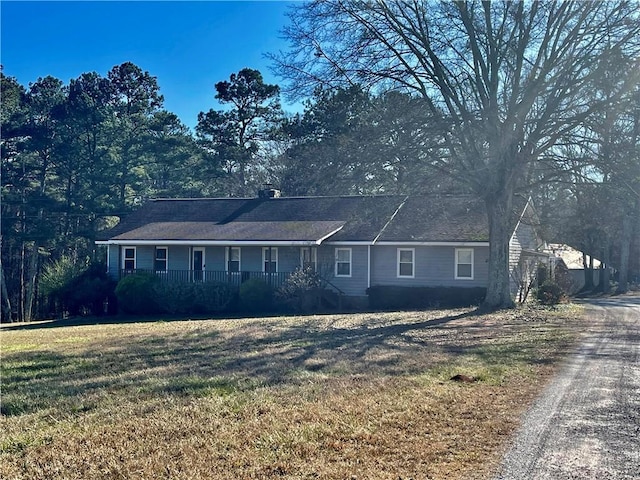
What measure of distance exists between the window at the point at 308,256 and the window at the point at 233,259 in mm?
3188

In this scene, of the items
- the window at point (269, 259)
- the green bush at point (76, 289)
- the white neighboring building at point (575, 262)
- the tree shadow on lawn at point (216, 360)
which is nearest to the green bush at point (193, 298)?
the window at point (269, 259)

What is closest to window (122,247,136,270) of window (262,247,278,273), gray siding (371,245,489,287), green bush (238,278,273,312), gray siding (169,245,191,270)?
gray siding (169,245,191,270)

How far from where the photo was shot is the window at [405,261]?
2602 centimetres

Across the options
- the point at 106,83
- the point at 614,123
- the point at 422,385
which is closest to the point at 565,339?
the point at 422,385

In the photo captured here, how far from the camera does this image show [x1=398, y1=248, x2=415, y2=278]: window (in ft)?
85.4

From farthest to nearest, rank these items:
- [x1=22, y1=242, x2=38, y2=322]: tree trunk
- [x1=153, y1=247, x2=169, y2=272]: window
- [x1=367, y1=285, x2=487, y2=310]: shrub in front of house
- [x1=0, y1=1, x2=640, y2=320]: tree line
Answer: [x1=22, y1=242, x2=38, y2=322]: tree trunk < [x1=153, y1=247, x2=169, y2=272]: window < [x1=367, y1=285, x2=487, y2=310]: shrub in front of house < [x1=0, y1=1, x2=640, y2=320]: tree line

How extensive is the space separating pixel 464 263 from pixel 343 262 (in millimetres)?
5086

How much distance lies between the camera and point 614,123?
17.4 m

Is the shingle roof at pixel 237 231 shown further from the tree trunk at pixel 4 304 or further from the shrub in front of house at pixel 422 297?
the tree trunk at pixel 4 304

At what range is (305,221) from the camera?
94.9 ft

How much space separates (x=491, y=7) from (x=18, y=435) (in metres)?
17.4

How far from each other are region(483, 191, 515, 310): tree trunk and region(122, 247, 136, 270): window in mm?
16886

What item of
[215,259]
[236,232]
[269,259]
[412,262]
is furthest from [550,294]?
[215,259]

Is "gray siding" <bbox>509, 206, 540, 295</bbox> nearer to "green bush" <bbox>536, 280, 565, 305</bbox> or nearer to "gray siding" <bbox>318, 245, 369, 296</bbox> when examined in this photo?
"green bush" <bbox>536, 280, 565, 305</bbox>
